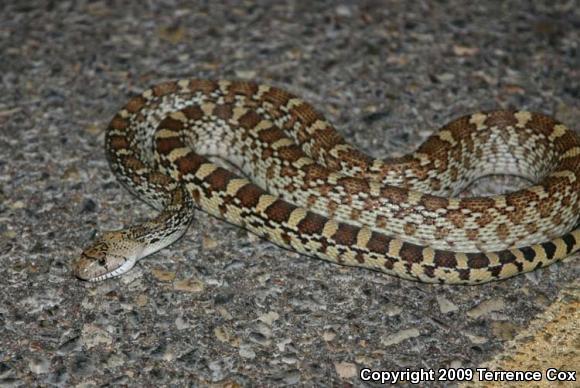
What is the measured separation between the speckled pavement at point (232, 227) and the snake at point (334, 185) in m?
0.24

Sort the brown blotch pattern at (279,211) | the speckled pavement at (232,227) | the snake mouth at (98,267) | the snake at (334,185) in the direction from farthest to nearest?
the brown blotch pattern at (279,211), the snake at (334,185), the snake mouth at (98,267), the speckled pavement at (232,227)

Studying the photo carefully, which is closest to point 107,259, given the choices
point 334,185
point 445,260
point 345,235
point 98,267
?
point 98,267

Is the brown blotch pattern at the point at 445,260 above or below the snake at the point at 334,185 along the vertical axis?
below

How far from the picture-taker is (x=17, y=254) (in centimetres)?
775

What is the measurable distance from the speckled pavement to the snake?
24 centimetres

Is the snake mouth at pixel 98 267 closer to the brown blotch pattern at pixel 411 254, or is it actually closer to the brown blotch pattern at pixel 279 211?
the brown blotch pattern at pixel 279 211

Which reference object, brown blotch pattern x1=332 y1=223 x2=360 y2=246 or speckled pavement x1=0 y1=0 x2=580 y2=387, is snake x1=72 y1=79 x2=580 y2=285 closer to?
brown blotch pattern x1=332 y1=223 x2=360 y2=246

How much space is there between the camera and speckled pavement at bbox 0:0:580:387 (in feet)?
22.2

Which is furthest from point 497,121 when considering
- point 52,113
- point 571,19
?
point 52,113

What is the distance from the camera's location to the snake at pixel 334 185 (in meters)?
7.57

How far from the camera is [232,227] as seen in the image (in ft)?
27.2

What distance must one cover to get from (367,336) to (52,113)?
16.8 ft

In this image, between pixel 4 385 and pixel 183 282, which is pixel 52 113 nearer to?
pixel 183 282

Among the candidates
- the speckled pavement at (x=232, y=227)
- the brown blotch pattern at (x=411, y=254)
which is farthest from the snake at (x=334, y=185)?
the speckled pavement at (x=232, y=227)
